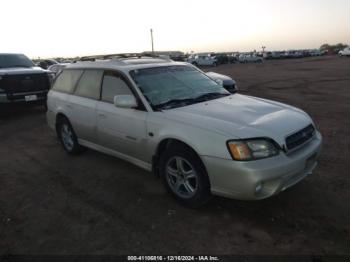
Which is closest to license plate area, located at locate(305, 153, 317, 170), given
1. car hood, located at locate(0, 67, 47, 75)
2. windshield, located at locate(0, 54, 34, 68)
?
car hood, located at locate(0, 67, 47, 75)

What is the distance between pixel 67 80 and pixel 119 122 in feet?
6.68

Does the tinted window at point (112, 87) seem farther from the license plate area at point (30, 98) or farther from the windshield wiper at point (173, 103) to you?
the license plate area at point (30, 98)

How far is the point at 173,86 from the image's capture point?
4520 mm

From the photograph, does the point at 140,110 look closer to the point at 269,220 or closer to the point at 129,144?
the point at 129,144

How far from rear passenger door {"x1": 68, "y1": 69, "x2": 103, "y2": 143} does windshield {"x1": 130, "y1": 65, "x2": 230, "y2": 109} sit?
0.91 metres

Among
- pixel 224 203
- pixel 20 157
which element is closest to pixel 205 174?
pixel 224 203

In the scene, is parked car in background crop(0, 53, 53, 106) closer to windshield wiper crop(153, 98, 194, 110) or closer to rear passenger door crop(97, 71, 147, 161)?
rear passenger door crop(97, 71, 147, 161)

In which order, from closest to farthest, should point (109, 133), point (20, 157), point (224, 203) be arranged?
1. point (224, 203)
2. point (109, 133)
3. point (20, 157)

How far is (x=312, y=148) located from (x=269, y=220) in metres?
0.97

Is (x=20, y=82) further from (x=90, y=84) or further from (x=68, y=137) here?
(x=90, y=84)

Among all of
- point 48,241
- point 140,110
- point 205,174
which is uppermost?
point 140,110

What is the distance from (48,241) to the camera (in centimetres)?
337

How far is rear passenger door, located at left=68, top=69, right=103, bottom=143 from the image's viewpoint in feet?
16.5

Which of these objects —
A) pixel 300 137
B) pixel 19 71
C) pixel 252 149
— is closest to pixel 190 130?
pixel 252 149
